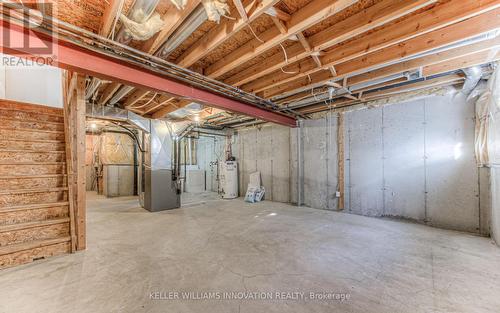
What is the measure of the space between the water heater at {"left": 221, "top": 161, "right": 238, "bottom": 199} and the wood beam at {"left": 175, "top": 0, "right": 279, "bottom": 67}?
4566 millimetres

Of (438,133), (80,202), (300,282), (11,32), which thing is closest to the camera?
(11,32)

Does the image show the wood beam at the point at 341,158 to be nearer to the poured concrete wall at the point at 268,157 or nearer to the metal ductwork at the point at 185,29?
the poured concrete wall at the point at 268,157

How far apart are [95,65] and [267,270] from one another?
9.59 ft

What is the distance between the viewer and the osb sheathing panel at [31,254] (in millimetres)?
2229

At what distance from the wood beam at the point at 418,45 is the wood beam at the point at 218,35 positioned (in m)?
1.32

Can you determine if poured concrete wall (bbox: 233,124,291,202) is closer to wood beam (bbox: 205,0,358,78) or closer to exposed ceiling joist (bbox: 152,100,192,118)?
exposed ceiling joist (bbox: 152,100,192,118)

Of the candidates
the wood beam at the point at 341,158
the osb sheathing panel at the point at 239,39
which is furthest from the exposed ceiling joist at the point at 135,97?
the wood beam at the point at 341,158

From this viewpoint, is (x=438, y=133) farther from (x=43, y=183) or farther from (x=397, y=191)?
(x=43, y=183)

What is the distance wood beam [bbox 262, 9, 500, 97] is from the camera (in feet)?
6.71

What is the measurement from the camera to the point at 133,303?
1680 millimetres

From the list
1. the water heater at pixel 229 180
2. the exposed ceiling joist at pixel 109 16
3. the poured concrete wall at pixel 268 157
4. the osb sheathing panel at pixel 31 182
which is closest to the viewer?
the exposed ceiling joist at pixel 109 16

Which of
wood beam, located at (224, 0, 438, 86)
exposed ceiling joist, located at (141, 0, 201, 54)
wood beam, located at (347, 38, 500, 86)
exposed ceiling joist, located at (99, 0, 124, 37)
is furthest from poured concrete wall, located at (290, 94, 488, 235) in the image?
exposed ceiling joist, located at (99, 0, 124, 37)

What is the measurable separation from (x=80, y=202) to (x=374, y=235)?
169 inches

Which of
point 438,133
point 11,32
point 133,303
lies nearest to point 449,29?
point 438,133
